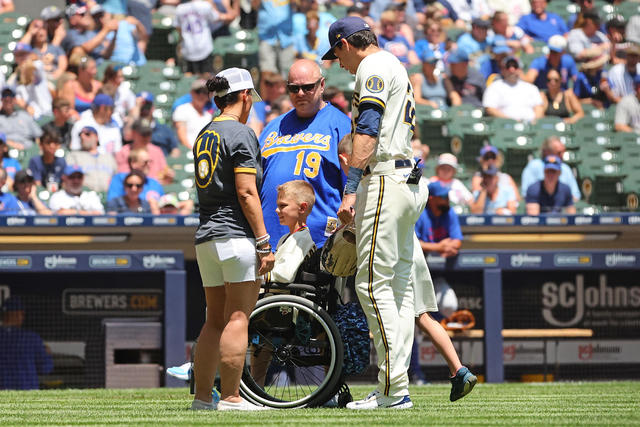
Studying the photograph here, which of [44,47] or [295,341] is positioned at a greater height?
[44,47]

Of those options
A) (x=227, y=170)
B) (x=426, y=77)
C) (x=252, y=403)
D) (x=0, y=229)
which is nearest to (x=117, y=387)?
(x=0, y=229)

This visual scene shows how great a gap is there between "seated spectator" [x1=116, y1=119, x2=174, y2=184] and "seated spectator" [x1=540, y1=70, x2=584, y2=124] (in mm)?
5153

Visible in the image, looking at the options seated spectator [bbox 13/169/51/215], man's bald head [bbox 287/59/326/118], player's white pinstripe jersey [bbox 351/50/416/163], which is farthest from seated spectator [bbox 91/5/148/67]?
player's white pinstripe jersey [bbox 351/50/416/163]

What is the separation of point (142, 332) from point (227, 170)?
3.75m

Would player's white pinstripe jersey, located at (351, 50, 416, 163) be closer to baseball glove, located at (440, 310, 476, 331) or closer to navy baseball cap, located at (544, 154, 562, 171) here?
baseball glove, located at (440, 310, 476, 331)

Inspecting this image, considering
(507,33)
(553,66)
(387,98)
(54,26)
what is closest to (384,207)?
(387,98)

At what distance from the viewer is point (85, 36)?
13.5 meters

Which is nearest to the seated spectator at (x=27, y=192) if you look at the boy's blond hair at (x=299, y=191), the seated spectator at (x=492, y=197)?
the seated spectator at (x=492, y=197)

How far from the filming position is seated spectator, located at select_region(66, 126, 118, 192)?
35.9ft

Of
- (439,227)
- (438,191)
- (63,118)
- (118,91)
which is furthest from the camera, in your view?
(118,91)

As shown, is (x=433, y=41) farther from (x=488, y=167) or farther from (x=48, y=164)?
(x=48, y=164)

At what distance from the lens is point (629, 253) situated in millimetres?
9484

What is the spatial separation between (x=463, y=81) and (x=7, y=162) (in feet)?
19.5

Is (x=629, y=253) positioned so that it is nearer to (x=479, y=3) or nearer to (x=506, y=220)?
(x=506, y=220)
